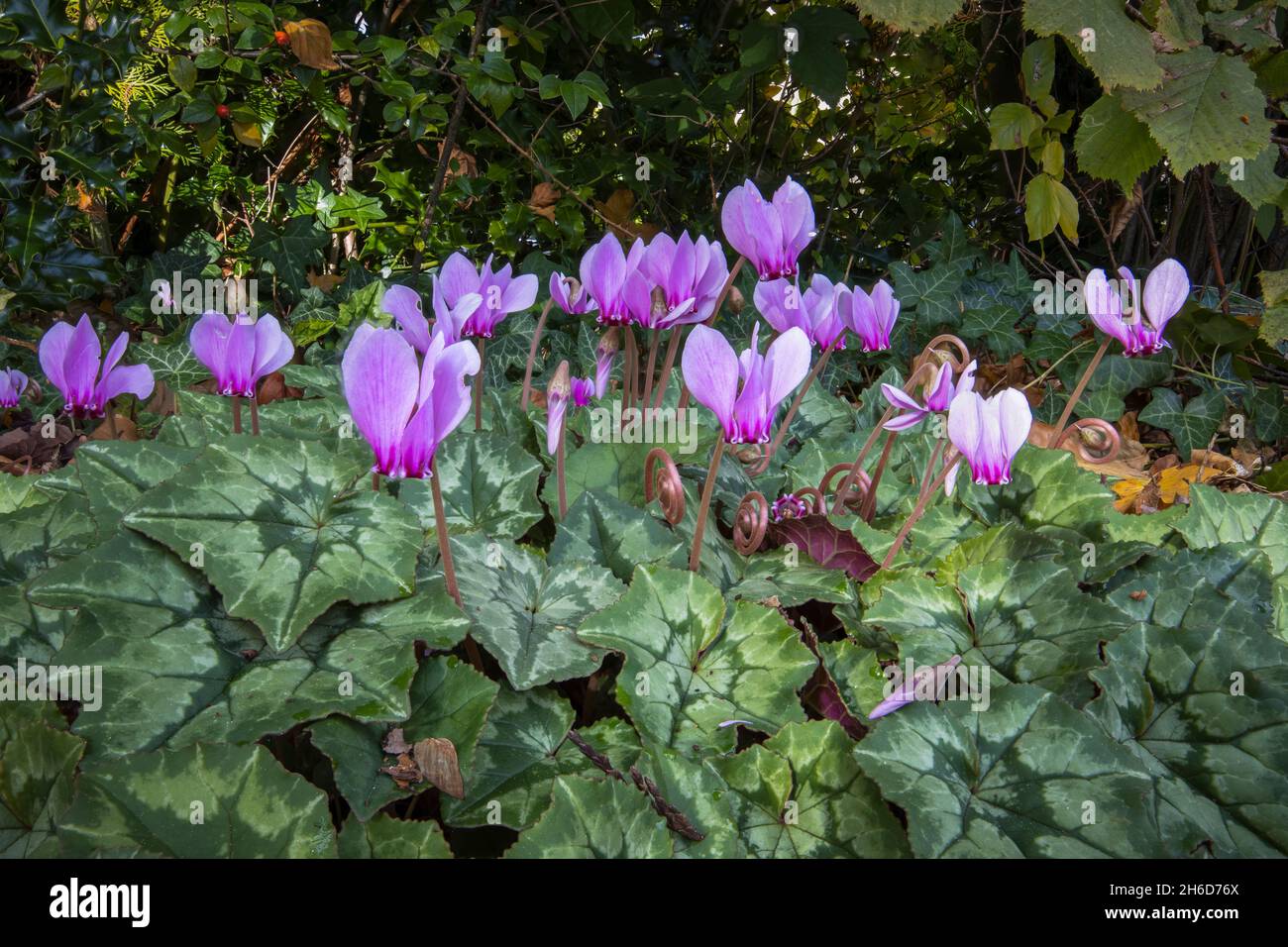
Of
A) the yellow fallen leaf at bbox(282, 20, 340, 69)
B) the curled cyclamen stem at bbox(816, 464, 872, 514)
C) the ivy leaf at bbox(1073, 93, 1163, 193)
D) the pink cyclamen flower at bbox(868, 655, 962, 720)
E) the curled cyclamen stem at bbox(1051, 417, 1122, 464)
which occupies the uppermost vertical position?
the yellow fallen leaf at bbox(282, 20, 340, 69)

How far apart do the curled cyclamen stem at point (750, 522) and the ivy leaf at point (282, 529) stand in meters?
0.49

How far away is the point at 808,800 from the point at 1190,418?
9.43ft

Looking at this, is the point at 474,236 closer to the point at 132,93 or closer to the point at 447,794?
the point at 132,93

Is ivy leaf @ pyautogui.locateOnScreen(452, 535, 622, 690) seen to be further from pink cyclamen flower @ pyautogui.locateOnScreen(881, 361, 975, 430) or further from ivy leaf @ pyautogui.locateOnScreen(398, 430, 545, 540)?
pink cyclamen flower @ pyautogui.locateOnScreen(881, 361, 975, 430)

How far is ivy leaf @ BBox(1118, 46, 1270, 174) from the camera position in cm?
213

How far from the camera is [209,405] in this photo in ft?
6.11

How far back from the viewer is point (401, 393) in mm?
1051

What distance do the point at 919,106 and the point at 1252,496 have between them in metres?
3.62

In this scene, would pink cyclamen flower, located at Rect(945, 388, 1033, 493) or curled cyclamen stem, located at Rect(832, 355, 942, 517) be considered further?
curled cyclamen stem, located at Rect(832, 355, 942, 517)

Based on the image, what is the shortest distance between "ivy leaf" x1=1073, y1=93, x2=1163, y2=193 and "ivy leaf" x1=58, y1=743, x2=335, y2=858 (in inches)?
95.9

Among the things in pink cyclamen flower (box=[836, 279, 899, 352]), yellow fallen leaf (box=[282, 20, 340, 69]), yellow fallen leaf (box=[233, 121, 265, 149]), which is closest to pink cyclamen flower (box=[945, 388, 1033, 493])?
pink cyclamen flower (box=[836, 279, 899, 352])

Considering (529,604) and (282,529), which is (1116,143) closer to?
(529,604)

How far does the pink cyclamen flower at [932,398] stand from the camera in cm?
141
